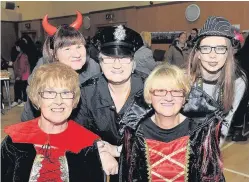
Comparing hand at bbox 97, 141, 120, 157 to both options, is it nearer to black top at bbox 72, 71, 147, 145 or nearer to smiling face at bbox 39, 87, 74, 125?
black top at bbox 72, 71, 147, 145

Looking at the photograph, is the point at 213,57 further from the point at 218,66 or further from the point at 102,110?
the point at 102,110

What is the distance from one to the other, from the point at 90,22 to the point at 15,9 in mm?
4586

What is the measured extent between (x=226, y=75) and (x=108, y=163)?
966mm

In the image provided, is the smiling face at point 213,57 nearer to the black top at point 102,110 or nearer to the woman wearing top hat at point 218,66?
the woman wearing top hat at point 218,66

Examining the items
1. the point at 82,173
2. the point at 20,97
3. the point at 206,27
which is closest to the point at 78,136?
the point at 82,173

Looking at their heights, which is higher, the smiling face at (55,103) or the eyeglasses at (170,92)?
the eyeglasses at (170,92)

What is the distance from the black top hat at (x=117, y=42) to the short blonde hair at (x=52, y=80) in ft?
0.98

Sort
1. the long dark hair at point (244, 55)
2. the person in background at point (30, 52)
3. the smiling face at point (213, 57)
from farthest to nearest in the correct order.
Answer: the person in background at point (30, 52)
the long dark hair at point (244, 55)
the smiling face at point (213, 57)

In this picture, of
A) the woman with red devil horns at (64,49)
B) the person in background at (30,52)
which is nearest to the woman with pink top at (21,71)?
the person in background at (30,52)

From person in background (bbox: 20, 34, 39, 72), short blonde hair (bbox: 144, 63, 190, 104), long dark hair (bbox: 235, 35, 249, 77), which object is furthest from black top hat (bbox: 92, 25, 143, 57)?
person in background (bbox: 20, 34, 39, 72)

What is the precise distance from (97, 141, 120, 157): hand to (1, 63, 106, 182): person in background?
0.03 meters

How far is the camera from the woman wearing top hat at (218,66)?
1819 millimetres

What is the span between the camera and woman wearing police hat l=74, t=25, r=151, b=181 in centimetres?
168

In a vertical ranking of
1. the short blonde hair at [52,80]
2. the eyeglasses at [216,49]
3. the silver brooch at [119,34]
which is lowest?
the short blonde hair at [52,80]
